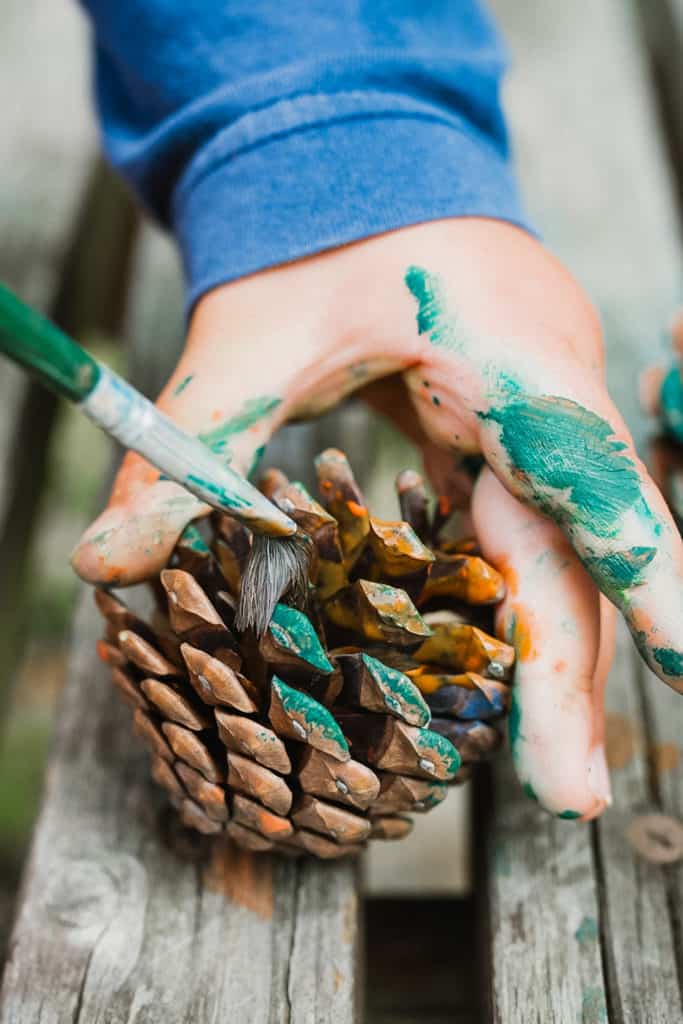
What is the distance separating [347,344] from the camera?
2.45 ft

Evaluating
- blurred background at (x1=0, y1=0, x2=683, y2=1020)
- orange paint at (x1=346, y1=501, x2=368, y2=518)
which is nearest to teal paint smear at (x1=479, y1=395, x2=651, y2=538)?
orange paint at (x1=346, y1=501, x2=368, y2=518)

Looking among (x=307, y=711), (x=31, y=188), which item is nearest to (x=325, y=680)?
(x=307, y=711)

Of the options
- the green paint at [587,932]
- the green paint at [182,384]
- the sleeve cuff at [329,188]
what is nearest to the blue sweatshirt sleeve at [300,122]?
the sleeve cuff at [329,188]

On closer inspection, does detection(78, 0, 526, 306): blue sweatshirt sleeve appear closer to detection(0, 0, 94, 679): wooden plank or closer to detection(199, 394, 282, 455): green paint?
detection(199, 394, 282, 455): green paint

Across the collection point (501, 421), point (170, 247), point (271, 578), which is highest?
point (170, 247)

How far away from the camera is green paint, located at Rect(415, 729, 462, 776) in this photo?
24.5 inches

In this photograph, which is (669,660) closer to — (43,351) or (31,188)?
(43,351)

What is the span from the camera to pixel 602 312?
1.27 metres

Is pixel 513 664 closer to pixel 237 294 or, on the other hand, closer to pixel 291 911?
pixel 291 911

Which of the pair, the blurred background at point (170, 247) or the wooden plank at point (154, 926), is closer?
the wooden plank at point (154, 926)

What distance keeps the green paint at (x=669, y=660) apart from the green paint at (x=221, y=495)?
27 centimetres

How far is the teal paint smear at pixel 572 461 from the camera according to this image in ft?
2.08

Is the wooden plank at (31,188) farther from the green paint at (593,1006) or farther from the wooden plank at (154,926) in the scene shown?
the green paint at (593,1006)

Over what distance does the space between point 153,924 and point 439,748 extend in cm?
27
